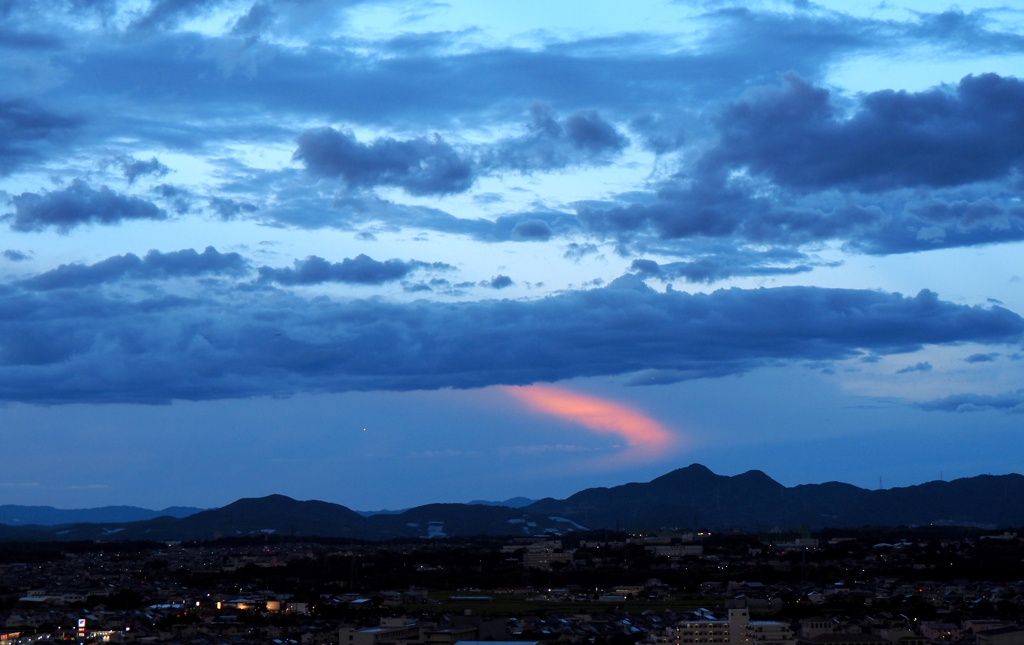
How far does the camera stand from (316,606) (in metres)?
63.5

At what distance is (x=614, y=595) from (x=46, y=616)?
31037 mm

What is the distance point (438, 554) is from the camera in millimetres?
108625

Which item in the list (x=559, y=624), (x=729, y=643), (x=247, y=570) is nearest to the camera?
(x=729, y=643)

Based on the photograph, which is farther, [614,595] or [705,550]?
[705,550]

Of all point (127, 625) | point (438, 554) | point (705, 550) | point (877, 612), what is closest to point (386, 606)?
point (127, 625)

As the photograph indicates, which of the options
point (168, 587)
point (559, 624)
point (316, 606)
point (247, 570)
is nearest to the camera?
point (559, 624)

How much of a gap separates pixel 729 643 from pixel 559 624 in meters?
8.09

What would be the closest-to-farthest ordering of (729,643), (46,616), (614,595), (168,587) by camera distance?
(729,643) < (46,616) < (614,595) < (168,587)

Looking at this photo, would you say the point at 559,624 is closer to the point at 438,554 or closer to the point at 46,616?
the point at 46,616

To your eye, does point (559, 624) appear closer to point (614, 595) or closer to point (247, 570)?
point (614, 595)

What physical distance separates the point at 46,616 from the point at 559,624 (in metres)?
22.7

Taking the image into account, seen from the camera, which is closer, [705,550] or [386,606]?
[386,606]

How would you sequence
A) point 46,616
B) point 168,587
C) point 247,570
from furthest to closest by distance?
point 247,570
point 168,587
point 46,616

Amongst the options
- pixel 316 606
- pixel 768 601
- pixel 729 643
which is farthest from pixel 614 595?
pixel 729 643
